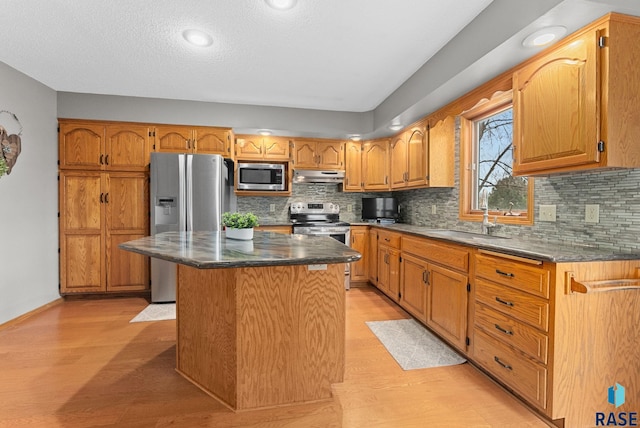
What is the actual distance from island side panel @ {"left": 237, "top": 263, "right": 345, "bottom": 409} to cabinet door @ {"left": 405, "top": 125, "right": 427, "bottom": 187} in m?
2.14

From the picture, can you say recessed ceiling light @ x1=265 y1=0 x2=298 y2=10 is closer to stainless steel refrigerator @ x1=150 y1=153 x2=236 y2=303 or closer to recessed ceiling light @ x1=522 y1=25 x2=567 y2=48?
recessed ceiling light @ x1=522 y1=25 x2=567 y2=48

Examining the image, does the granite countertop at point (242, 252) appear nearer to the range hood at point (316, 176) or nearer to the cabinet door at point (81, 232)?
the cabinet door at point (81, 232)

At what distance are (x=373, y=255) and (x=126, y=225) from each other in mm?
3137

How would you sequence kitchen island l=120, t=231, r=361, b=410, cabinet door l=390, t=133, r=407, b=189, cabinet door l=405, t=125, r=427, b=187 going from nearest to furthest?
kitchen island l=120, t=231, r=361, b=410
cabinet door l=405, t=125, r=427, b=187
cabinet door l=390, t=133, r=407, b=189

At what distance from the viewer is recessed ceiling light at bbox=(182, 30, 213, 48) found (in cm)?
231

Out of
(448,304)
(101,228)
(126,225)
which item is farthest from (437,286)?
(101,228)

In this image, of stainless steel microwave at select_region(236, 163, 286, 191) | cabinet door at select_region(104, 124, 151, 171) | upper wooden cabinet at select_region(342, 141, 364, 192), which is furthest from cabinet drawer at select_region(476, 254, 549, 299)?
cabinet door at select_region(104, 124, 151, 171)

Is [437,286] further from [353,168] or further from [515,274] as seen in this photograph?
[353,168]

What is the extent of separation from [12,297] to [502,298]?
4.30 metres

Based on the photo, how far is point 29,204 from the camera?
314cm

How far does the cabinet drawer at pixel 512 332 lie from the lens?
62.1 inches

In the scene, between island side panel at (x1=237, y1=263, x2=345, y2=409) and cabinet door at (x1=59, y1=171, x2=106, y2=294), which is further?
cabinet door at (x1=59, y1=171, x2=106, y2=294)

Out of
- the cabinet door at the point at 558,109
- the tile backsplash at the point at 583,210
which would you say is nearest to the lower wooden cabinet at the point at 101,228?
the tile backsplash at the point at 583,210

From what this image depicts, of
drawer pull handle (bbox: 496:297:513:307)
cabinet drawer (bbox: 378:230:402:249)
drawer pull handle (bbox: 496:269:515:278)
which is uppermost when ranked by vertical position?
cabinet drawer (bbox: 378:230:402:249)
